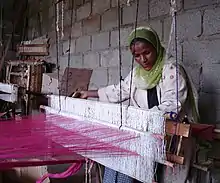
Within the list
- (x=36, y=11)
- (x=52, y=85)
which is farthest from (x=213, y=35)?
(x=36, y=11)

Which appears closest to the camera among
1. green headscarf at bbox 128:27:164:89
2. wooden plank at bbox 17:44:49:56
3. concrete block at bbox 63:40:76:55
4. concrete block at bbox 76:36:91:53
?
green headscarf at bbox 128:27:164:89

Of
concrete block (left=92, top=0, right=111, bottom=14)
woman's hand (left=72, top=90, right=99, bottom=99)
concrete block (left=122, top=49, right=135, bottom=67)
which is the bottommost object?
woman's hand (left=72, top=90, right=99, bottom=99)

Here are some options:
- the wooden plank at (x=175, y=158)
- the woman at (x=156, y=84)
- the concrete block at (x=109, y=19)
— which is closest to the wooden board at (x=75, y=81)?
the concrete block at (x=109, y=19)

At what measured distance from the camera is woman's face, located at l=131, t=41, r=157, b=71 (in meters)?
1.62

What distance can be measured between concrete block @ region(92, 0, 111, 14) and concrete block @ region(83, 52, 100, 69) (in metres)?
0.36

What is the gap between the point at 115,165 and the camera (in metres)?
1.31

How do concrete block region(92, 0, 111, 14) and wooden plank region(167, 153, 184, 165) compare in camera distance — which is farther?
concrete block region(92, 0, 111, 14)

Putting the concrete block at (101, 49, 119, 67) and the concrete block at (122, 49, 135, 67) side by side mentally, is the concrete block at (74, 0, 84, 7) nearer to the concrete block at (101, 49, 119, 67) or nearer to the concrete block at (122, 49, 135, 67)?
the concrete block at (101, 49, 119, 67)

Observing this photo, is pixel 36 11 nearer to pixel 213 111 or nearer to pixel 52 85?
pixel 52 85

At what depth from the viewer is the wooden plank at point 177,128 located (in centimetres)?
114

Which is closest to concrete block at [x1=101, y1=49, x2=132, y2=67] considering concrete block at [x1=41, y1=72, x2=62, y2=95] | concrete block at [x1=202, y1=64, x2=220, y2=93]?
concrete block at [x1=41, y1=72, x2=62, y2=95]

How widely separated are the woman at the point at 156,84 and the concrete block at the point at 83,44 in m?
1.44

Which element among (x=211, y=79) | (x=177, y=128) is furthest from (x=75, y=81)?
(x=177, y=128)

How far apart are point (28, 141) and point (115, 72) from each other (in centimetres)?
136
